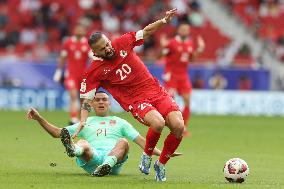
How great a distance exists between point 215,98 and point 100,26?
6610 millimetres

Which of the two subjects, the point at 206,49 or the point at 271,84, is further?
the point at 206,49

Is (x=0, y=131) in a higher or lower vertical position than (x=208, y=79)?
lower

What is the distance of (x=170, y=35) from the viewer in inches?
1364

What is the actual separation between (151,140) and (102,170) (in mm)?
794

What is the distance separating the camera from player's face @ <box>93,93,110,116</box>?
1233cm

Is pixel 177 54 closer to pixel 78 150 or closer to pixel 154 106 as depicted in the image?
pixel 154 106

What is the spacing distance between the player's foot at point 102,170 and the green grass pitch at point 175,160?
0.11m

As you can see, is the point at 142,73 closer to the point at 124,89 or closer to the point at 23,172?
the point at 124,89

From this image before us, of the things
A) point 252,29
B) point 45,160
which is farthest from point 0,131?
point 252,29

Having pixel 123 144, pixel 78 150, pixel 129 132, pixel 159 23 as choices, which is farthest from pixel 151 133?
pixel 159 23

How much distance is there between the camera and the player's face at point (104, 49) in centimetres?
1155

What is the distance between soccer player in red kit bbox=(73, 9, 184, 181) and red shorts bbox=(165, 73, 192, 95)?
372 inches

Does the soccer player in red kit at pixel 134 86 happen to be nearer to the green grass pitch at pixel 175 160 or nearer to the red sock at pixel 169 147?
the red sock at pixel 169 147

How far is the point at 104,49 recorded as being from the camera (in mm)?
11633
